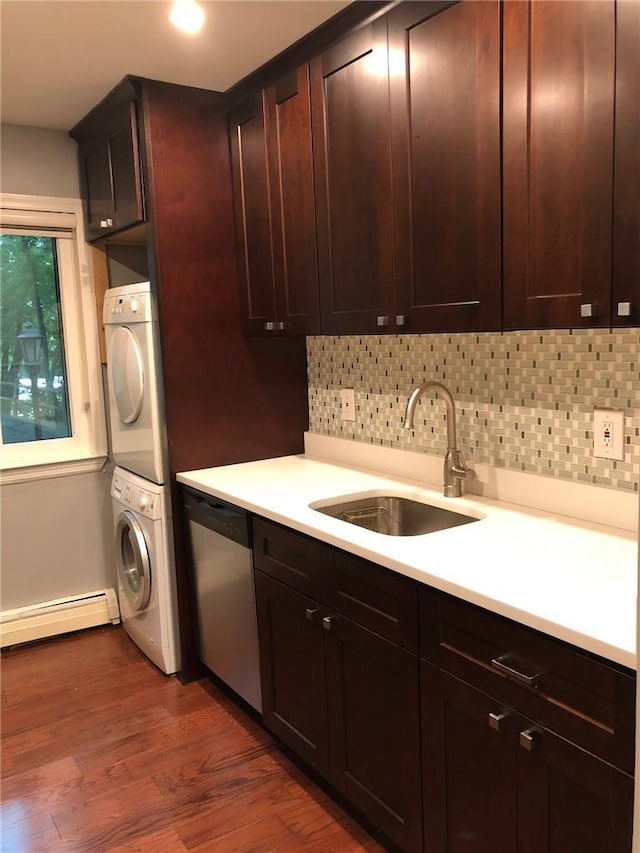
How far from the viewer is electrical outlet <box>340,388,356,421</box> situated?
9.39 ft

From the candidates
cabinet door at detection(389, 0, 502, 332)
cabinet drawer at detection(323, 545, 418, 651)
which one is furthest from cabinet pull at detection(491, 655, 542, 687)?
cabinet door at detection(389, 0, 502, 332)

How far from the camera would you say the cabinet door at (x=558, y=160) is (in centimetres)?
144

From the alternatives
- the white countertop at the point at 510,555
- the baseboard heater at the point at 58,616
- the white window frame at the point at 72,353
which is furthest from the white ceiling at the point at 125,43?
the baseboard heater at the point at 58,616

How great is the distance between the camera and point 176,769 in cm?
236

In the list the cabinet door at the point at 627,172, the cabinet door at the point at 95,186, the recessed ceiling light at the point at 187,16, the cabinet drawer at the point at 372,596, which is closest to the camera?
the cabinet door at the point at 627,172

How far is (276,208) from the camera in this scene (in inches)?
101

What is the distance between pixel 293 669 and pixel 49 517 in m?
1.73

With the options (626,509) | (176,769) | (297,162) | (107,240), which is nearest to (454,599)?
(626,509)

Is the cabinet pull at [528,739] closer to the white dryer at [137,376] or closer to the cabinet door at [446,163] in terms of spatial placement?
Answer: the cabinet door at [446,163]

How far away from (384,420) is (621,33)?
5.11 ft

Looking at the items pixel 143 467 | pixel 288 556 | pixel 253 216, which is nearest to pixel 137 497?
pixel 143 467

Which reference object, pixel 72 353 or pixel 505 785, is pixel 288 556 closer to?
pixel 505 785

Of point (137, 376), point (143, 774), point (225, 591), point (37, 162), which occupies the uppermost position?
point (37, 162)

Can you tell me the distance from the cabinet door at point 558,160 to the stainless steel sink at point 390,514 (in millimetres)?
796
